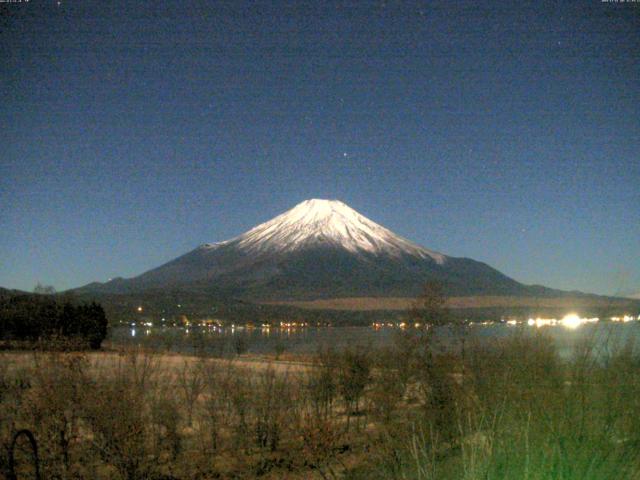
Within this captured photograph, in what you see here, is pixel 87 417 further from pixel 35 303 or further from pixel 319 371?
pixel 35 303

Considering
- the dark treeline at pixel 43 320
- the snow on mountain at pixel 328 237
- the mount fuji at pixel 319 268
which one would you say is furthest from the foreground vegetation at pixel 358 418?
the snow on mountain at pixel 328 237

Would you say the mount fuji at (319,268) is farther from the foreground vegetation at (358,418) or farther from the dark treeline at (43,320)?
the foreground vegetation at (358,418)

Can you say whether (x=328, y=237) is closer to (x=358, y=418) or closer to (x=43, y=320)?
(x=43, y=320)

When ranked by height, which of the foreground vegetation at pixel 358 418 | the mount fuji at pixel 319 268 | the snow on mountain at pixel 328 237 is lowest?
the foreground vegetation at pixel 358 418

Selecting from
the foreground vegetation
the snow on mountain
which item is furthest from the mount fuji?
the foreground vegetation

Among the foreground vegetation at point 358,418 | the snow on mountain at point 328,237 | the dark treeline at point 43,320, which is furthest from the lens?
the snow on mountain at point 328,237

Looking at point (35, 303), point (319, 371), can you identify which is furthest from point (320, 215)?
point (319, 371)

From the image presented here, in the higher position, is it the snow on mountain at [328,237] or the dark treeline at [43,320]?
the snow on mountain at [328,237]
